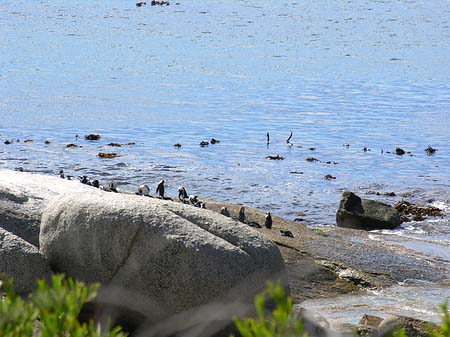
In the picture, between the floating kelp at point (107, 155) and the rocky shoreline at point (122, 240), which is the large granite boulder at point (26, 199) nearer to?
the rocky shoreline at point (122, 240)

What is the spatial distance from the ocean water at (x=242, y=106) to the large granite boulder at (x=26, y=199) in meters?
7.78

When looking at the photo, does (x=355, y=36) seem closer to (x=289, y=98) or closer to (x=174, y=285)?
(x=289, y=98)

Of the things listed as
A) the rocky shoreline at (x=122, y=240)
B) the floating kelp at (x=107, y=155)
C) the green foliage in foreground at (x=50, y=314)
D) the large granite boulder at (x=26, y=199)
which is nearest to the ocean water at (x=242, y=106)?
the floating kelp at (x=107, y=155)

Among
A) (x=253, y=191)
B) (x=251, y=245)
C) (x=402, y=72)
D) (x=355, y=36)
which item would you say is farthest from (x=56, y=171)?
(x=355, y=36)

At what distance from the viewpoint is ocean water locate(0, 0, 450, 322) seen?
23812mm

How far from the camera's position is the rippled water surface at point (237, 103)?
24.3 m

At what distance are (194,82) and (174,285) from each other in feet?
97.2

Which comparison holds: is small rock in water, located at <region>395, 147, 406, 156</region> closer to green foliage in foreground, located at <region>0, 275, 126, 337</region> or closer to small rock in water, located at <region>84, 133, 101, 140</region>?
small rock in water, located at <region>84, 133, 101, 140</region>

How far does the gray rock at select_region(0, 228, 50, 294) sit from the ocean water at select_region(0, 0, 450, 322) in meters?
8.69

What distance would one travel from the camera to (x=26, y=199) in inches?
481

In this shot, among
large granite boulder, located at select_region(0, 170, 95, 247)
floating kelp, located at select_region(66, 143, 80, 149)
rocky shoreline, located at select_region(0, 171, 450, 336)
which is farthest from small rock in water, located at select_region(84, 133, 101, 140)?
rocky shoreline, located at select_region(0, 171, 450, 336)

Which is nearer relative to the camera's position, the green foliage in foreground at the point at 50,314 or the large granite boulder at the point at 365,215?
the green foliage in foreground at the point at 50,314

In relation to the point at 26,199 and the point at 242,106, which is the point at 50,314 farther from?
the point at 242,106

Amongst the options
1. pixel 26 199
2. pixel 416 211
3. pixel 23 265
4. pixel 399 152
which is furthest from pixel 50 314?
pixel 399 152
